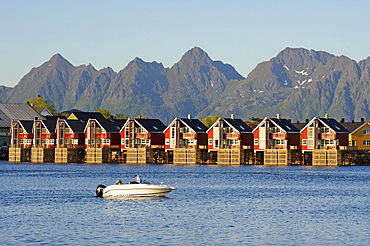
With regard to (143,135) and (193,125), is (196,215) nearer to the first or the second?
(193,125)

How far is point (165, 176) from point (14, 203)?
50158mm

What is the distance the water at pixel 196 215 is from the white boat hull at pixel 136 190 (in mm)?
804

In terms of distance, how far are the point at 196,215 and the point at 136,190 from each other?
591 inches

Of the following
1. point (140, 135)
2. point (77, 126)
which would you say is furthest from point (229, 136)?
point (77, 126)

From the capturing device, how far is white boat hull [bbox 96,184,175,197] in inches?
3036

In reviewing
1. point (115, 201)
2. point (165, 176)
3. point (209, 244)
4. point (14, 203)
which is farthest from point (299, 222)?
point (165, 176)

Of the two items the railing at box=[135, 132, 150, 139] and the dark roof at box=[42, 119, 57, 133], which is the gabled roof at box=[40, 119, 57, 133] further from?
the railing at box=[135, 132, 150, 139]

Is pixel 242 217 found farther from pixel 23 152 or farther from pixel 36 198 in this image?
pixel 23 152

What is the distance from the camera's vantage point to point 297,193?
8744 centimetres

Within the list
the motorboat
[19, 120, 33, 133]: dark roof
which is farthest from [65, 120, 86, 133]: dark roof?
the motorboat

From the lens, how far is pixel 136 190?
77.2m

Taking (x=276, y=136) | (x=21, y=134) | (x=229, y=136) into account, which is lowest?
(x=276, y=136)

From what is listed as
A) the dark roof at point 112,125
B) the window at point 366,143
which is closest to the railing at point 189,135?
the dark roof at point 112,125

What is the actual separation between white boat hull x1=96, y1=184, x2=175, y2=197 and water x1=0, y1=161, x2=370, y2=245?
0.80m
